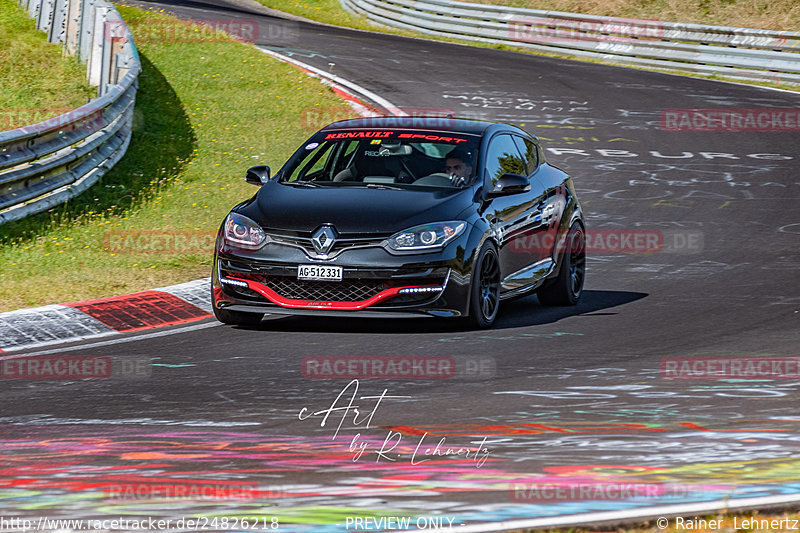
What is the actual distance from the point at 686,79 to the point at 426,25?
9.50m

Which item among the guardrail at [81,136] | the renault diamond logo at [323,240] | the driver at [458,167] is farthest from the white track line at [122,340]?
the guardrail at [81,136]

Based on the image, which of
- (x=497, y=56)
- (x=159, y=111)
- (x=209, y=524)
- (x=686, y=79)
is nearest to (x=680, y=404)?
(x=209, y=524)

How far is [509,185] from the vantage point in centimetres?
1045

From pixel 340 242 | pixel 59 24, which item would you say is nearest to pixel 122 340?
pixel 340 242

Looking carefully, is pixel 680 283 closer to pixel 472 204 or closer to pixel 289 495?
pixel 472 204

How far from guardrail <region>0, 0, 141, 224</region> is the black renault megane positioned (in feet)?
12.8

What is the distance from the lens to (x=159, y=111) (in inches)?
787

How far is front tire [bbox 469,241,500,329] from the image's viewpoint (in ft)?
32.4

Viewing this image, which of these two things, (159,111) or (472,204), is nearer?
(472,204)

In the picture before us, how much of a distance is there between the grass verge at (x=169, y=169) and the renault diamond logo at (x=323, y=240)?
2431 mm

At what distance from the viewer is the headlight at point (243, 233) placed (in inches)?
389

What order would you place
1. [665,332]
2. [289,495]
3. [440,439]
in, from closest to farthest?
[289,495] → [440,439] → [665,332]

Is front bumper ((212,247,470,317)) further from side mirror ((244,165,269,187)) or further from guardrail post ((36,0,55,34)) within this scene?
guardrail post ((36,0,55,34))

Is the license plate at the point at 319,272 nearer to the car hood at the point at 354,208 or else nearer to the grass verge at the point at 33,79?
the car hood at the point at 354,208
